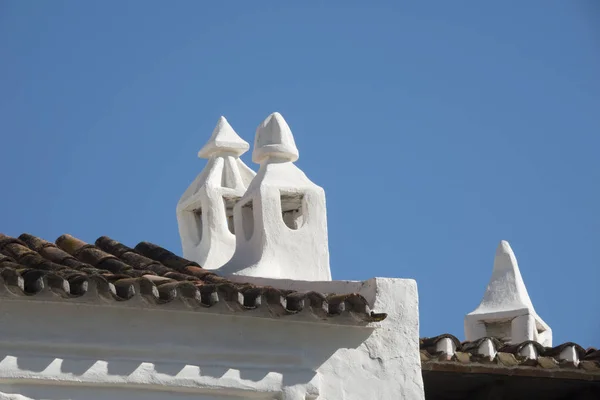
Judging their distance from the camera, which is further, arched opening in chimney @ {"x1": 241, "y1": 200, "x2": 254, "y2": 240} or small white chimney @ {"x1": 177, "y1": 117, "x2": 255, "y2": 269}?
small white chimney @ {"x1": 177, "y1": 117, "x2": 255, "y2": 269}

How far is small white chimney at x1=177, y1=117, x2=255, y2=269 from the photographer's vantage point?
1417cm

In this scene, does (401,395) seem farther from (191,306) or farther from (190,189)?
(190,189)

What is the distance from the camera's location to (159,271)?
11570 millimetres

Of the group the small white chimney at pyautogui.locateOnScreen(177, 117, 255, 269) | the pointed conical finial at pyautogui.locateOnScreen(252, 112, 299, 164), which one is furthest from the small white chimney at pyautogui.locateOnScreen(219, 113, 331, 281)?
the small white chimney at pyautogui.locateOnScreen(177, 117, 255, 269)

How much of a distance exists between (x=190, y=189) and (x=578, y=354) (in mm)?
4358

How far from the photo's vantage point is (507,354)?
11906mm

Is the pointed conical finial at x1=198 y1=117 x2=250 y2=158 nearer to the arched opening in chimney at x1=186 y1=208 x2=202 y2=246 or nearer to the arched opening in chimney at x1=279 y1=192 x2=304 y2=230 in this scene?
the arched opening in chimney at x1=186 y1=208 x2=202 y2=246

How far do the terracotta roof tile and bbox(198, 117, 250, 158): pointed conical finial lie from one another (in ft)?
9.83

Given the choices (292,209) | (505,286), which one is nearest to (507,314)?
(505,286)

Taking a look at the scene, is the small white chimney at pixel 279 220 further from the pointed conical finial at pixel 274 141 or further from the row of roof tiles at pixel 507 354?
the row of roof tiles at pixel 507 354

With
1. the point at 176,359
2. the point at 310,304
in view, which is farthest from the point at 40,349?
the point at 310,304

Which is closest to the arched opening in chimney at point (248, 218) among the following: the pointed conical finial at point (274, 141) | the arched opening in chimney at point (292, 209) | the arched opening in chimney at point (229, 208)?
the arched opening in chimney at point (292, 209)

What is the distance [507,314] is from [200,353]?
5.23m

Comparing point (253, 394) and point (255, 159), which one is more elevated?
point (255, 159)
